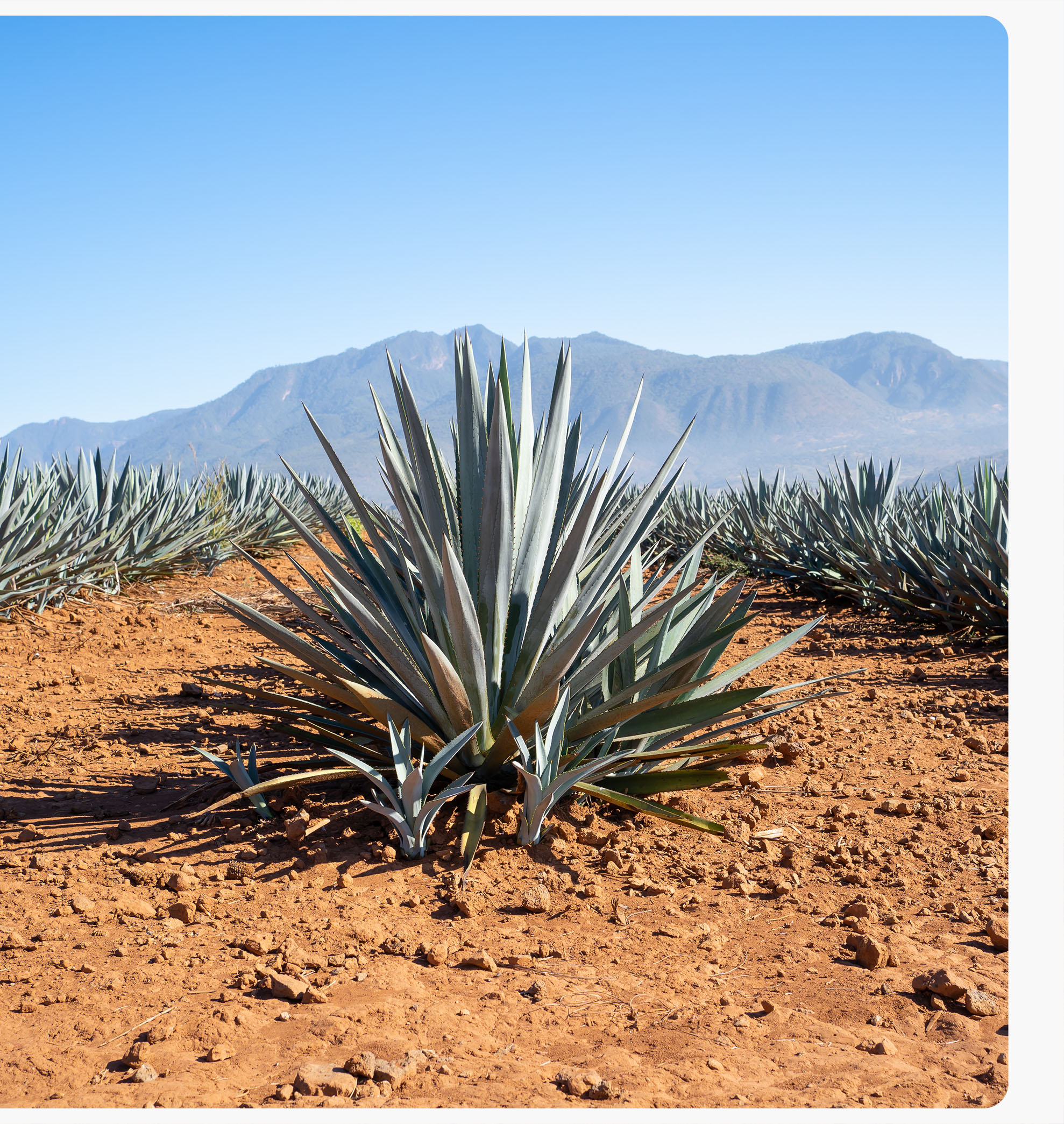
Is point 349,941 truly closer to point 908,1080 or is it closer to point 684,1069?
point 684,1069

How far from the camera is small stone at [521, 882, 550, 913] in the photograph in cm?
201

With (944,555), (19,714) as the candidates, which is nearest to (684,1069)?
Result: (19,714)

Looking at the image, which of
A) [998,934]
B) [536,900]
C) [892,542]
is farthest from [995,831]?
[892,542]

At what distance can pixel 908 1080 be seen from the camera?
1458 millimetres

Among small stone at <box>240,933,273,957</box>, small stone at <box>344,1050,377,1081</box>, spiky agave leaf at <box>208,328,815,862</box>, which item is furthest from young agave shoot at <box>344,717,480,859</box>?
small stone at <box>344,1050,377,1081</box>

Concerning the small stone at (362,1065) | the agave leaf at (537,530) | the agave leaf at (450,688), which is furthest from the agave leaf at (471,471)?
the small stone at (362,1065)

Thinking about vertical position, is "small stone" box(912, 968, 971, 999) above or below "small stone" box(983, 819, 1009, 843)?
below

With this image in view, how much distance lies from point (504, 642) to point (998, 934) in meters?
1.31

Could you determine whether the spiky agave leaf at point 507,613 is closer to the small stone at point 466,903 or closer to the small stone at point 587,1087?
the small stone at point 466,903

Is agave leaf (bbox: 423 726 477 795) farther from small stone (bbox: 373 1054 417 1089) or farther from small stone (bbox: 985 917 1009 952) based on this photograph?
small stone (bbox: 985 917 1009 952)

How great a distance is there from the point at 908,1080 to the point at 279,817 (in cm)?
162

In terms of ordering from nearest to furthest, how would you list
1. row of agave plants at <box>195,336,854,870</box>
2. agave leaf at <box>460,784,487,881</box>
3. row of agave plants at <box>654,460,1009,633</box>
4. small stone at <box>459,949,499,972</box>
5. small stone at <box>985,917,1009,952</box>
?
small stone at <box>459,949,499,972</box> < small stone at <box>985,917,1009,952</box> < agave leaf at <box>460,784,487,881</box> < row of agave plants at <box>195,336,854,870</box> < row of agave plants at <box>654,460,1009,633</box>

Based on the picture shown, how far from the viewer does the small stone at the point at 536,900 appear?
6.60 ft

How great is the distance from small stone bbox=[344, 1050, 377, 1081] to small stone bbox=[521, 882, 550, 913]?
0.60m
